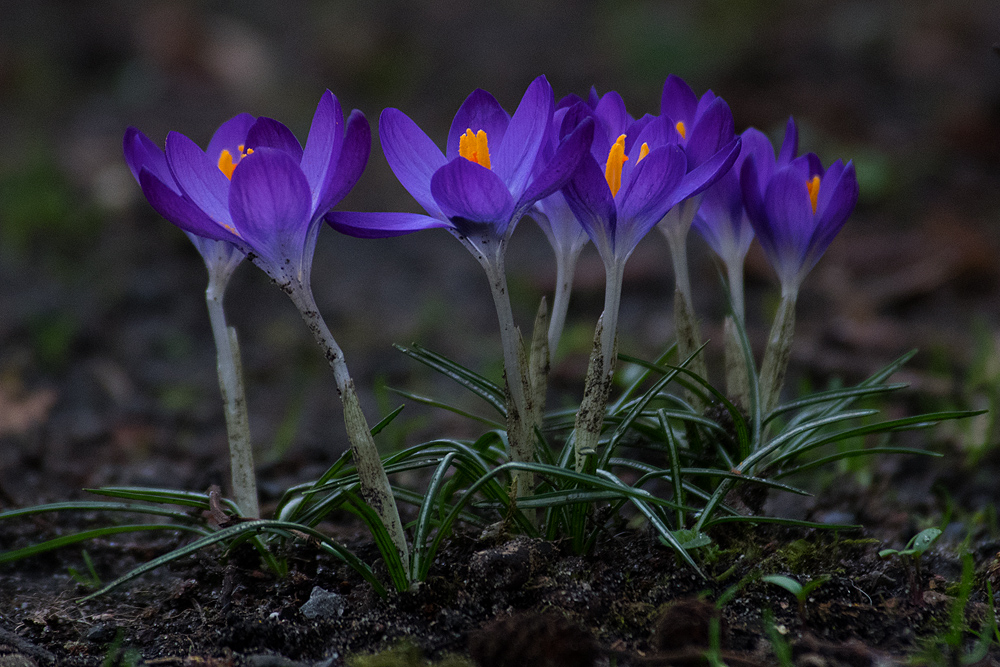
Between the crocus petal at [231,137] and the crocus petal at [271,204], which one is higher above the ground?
the crocus petal at [231,137]

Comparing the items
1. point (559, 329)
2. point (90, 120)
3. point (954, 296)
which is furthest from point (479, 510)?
point (90, 120)

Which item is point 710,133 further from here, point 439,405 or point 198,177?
point 198,177

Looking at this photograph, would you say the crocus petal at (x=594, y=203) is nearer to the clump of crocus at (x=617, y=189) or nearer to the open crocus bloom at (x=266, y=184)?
the clump of crocus at (x=617, y=189)

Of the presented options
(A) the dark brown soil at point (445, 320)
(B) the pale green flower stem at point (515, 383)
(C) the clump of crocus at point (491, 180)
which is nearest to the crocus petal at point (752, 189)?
(C) the clump of crocus at point (491, 180)

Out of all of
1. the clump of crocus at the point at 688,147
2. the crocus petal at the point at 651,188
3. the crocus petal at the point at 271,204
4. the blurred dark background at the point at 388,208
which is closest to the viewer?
the crocus petal at the point at 271,204

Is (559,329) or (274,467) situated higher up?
(559,329)

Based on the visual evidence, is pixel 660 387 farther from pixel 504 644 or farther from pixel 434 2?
pixel 434 2
